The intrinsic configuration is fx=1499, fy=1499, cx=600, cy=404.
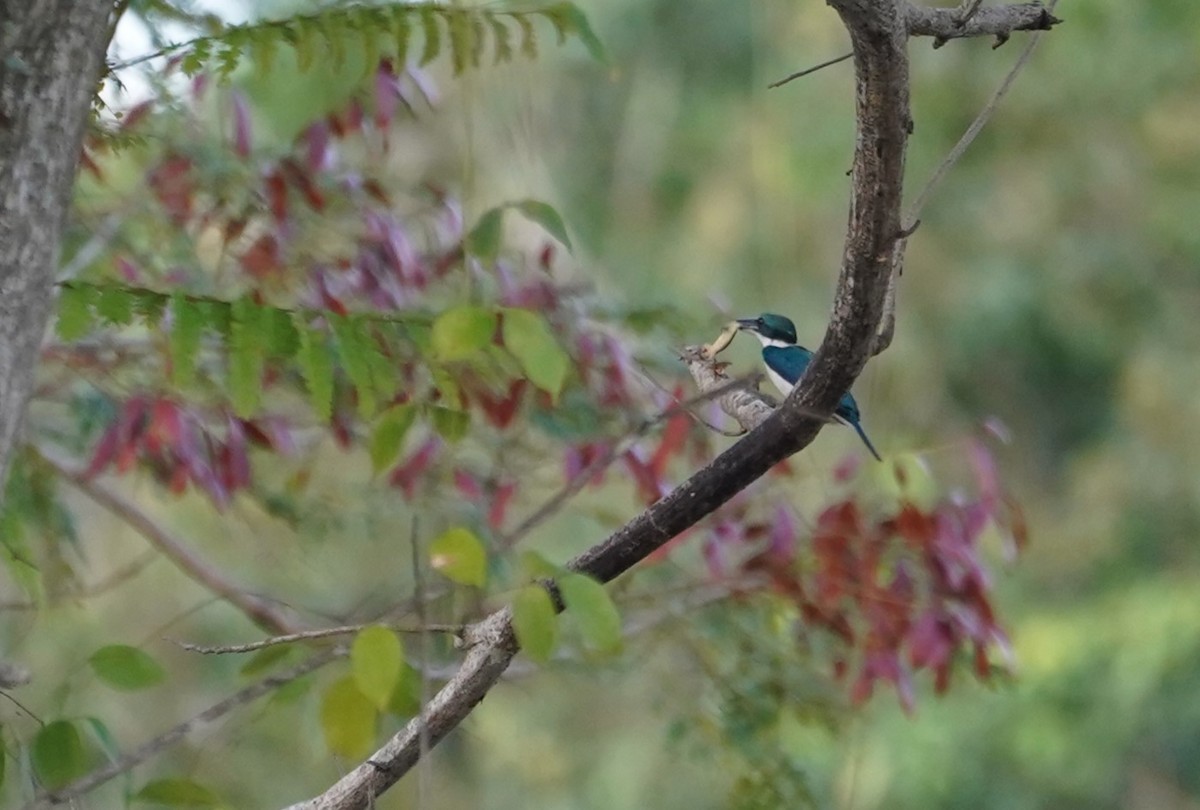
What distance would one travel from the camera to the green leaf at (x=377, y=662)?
734mm

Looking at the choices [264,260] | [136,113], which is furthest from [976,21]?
[264,260]

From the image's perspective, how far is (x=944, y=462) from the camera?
5332 millimetres

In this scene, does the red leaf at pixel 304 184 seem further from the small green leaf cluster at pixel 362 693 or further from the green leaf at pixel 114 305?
the small green leaf cluster at pixel 362 693

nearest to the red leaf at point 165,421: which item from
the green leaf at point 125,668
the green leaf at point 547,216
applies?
the green leaf at point 547,216

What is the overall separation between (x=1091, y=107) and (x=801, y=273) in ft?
4.68

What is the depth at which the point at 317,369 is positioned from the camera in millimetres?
1163

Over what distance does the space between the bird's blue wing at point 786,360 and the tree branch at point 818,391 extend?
0.45m

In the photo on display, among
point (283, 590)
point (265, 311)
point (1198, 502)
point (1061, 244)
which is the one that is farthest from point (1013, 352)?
point (265, 311)

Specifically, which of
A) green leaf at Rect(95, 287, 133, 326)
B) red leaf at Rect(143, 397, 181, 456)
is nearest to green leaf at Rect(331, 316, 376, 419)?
green leaf at Rect(95, 287, 133, 326)

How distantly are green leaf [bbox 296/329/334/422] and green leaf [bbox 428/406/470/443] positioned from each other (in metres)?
0.10

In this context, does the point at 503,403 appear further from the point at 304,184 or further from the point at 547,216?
the point at 547,216

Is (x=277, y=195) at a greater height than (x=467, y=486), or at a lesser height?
greater

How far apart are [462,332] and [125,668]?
310 mm

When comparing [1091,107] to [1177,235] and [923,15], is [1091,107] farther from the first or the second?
[923,15]
